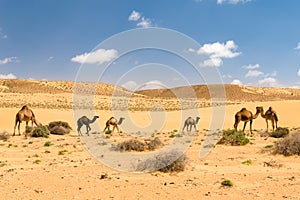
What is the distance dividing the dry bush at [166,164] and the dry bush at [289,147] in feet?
17.5

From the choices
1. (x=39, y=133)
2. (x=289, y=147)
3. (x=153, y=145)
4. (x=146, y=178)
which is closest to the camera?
(x=146, y=178)

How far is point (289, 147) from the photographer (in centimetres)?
1562

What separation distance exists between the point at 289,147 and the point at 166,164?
20.3ft

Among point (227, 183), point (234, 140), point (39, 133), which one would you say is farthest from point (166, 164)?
point (39, 133)

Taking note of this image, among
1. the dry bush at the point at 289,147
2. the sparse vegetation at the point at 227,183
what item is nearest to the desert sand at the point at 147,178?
the sparse vegetation at the point at 227,183

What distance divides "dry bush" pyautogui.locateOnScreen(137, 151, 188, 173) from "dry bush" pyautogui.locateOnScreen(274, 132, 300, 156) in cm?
535

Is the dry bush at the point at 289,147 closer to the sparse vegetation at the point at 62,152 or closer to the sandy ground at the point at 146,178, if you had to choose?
the sandy ground at the point at 146,178

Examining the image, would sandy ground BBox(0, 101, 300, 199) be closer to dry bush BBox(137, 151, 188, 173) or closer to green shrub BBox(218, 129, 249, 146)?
dry bush BBox(137, 151, 188, 173)

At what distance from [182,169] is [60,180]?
3985 mm

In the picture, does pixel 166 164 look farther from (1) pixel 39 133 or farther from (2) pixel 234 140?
(1) pixel 39 133

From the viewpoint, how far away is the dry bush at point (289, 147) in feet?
50.9

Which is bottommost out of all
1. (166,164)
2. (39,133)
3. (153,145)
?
(166,164)

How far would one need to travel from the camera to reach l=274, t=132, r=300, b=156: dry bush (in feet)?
50.9

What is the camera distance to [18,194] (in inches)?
383
